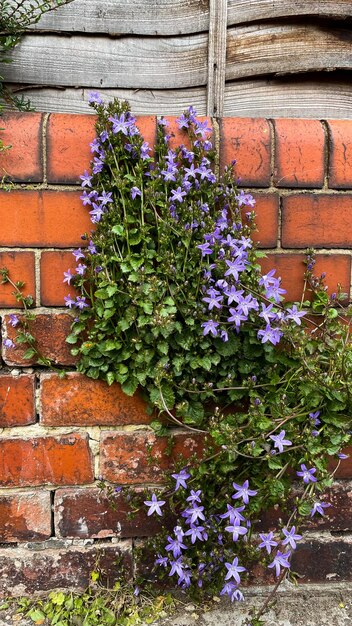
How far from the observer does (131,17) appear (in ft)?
5.25

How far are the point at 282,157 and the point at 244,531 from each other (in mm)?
837

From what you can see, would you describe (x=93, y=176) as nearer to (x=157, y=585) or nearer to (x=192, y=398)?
(x=192, y=398)

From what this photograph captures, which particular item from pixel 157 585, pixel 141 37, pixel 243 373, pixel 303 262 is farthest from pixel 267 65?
pixel 157 585

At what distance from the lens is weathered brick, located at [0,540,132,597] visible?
4.42ft

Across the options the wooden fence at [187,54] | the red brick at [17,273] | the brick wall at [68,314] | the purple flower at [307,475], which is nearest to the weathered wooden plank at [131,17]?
the wooden fence at [187,54]

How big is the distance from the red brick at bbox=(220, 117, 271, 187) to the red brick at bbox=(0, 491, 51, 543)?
89 centimetres

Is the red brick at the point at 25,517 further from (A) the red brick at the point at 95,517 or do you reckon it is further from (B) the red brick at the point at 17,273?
(B) the red brick at the point at 17,273

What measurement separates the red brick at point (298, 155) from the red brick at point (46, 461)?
0.78 meters

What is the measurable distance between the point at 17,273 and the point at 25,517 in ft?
1.93

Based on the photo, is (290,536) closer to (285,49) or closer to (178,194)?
(178,194)

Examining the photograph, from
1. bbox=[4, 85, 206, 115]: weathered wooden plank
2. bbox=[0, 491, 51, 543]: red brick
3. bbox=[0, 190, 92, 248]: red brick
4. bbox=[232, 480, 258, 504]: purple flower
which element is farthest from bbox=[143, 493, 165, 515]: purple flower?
bbox=[4, 85, 206, 115]: weathered wooden plank

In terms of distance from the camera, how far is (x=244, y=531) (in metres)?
1.17

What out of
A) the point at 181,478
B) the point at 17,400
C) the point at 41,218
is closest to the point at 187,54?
the point at 41,218

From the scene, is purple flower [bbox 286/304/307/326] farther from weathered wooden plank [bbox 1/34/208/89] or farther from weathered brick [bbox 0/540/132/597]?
weathered wooden plank [bbox 1/34/208/89]
